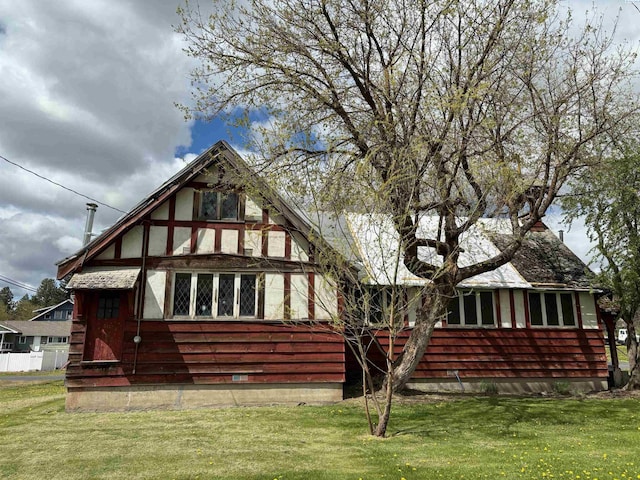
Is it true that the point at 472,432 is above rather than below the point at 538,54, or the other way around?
below

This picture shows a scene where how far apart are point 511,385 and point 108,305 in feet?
44.2

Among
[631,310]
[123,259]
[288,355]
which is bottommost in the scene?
[288,355]

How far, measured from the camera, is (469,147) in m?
12.5

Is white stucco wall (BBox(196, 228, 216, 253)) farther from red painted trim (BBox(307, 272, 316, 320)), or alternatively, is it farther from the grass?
the grass

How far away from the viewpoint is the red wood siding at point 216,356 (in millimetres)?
12578

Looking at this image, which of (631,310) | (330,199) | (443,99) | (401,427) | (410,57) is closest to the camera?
(330,199)

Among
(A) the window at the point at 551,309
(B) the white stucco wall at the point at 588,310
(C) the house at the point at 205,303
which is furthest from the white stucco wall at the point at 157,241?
(B) the white stucco wall at the point at 588,310

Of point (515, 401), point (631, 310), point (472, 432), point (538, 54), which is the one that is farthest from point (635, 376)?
point (538, 54)

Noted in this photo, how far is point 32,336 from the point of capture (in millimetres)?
54562

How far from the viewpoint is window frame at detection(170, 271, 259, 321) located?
13.2 m

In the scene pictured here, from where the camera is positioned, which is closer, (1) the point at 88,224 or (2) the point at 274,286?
(2) the point at 274,286

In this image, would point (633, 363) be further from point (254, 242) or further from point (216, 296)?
point (216, 296)

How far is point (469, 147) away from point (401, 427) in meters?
7.45

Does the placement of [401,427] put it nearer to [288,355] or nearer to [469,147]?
[288,355]
